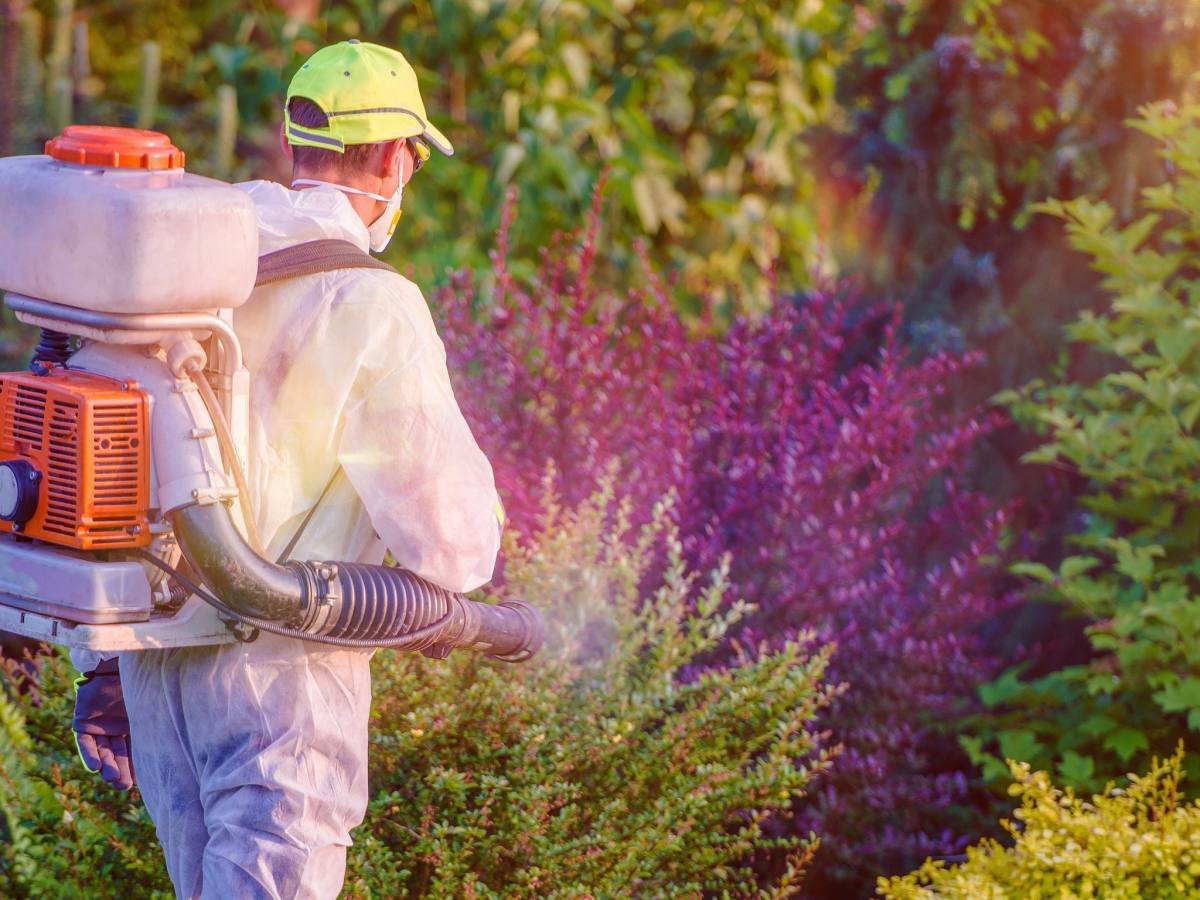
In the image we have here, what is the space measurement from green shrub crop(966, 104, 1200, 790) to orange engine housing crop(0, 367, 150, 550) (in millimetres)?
2356

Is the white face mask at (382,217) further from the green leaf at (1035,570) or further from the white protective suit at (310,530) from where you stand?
the green leaf at (1035,570)

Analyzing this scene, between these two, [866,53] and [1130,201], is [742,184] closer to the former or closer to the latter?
[866,53]

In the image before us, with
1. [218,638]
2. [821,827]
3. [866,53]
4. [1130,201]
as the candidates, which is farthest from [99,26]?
[218,638]

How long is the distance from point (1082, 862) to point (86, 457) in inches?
73.4

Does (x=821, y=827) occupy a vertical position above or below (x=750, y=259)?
below

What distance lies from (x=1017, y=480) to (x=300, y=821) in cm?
299

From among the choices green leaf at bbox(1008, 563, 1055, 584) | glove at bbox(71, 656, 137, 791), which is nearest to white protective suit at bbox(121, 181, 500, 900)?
glove at bbox(71, 656, 137, 791)

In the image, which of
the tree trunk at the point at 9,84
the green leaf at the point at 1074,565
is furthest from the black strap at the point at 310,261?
the tree trunk at the point at 9,84

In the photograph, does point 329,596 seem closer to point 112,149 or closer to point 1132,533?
point 112,149

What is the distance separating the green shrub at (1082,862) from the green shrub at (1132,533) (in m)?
0.66

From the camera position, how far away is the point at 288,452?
217 cm

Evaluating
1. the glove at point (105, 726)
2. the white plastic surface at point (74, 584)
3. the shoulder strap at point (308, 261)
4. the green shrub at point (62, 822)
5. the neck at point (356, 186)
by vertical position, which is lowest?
the green shrub at point (62, 822)

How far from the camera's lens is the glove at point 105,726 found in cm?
243

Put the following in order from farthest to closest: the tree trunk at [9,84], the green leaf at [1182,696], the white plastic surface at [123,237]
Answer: the tree trunk at [9,84]
the green leaf at [1182,696]
the white plastic surface at [123,237]
